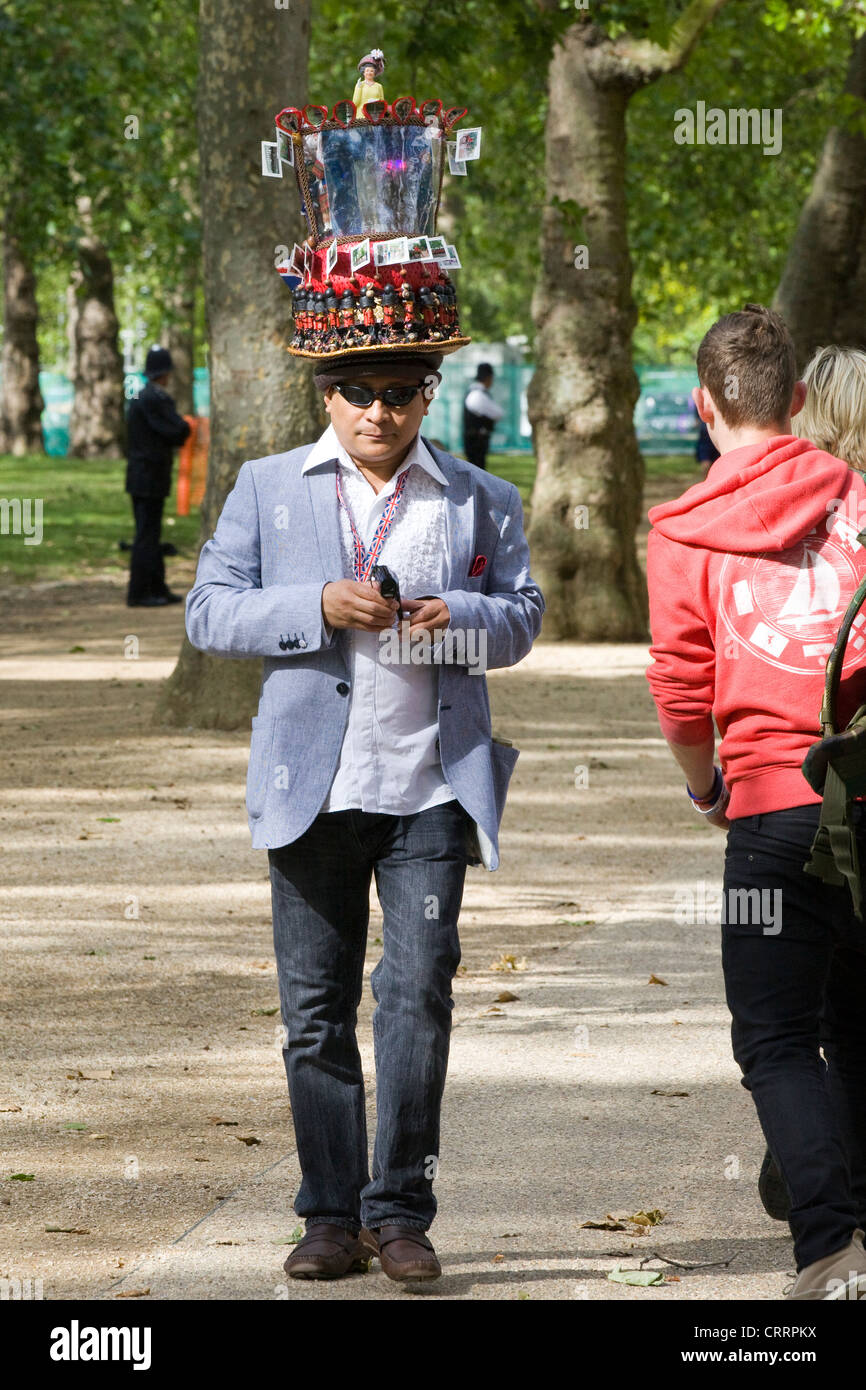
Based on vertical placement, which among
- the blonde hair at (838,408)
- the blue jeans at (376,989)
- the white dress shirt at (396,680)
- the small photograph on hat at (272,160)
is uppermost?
the small photograph on hat at (272,160)

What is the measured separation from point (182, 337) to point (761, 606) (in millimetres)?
36896

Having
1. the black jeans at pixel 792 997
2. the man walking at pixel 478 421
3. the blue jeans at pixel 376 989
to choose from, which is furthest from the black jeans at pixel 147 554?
the black jeans at pixel 792 997

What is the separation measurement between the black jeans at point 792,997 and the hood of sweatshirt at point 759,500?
51 centimetres

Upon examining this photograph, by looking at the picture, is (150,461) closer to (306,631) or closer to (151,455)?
(151,455)

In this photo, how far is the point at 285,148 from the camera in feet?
13.7

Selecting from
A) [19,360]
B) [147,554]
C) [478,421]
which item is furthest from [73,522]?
[19,360]

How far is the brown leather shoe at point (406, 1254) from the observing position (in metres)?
3.83

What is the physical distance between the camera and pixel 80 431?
115 feet

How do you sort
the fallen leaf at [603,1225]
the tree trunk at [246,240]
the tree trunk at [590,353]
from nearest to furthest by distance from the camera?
the fallen leaf at [603,1225] < the tree trunk at [246,240] < the tree trunk at [590,353]

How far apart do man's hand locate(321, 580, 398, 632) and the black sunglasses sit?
38cm

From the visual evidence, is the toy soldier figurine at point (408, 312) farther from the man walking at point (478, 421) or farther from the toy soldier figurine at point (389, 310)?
the man walking at point (478, 421)

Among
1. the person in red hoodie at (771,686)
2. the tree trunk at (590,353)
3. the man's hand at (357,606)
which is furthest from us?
the tree trunk at (590,353)
